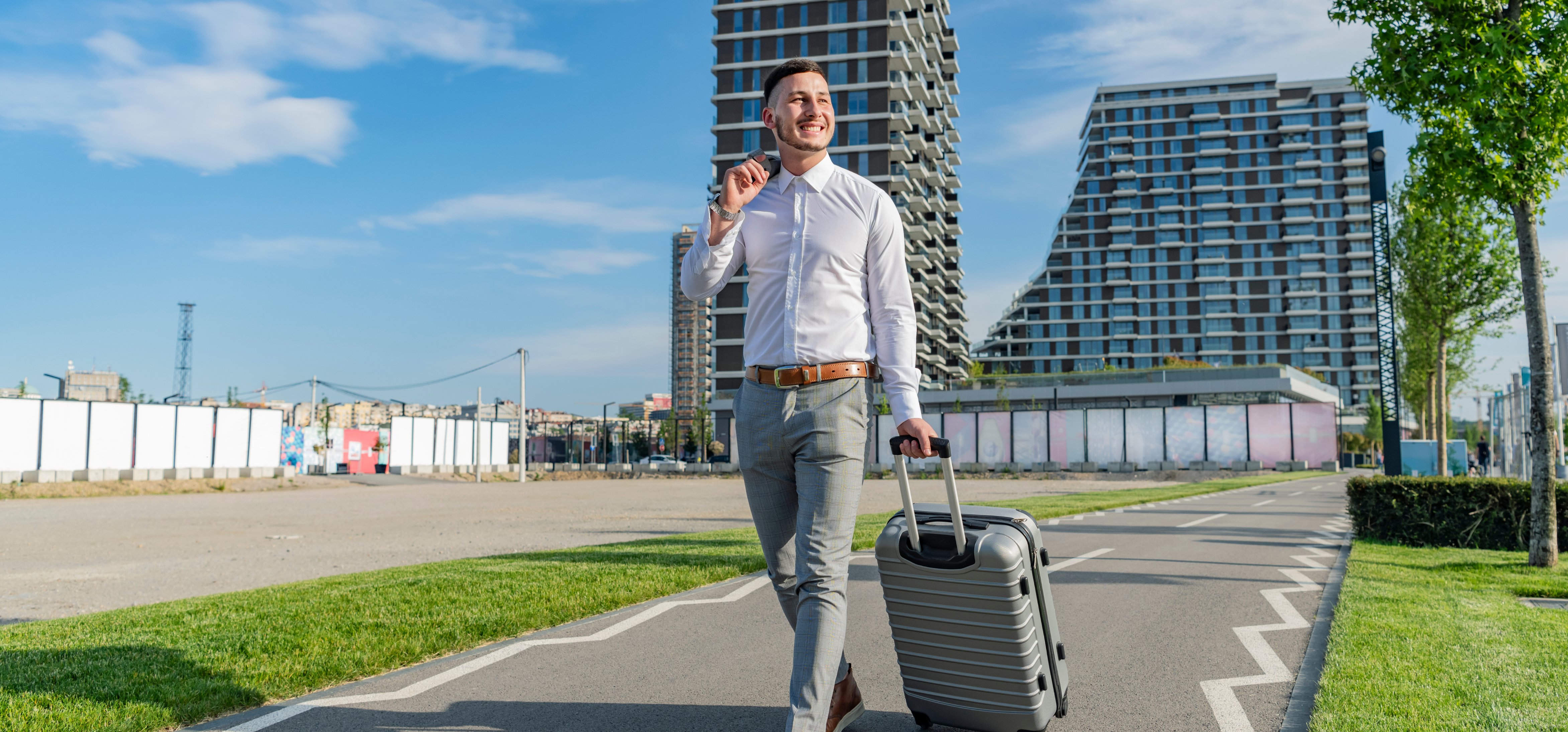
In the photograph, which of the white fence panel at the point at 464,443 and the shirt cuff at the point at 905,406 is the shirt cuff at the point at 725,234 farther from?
the white fence panel at the point at 464,443

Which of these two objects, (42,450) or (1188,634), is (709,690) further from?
(42,450)

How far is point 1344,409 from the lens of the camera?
327 feet

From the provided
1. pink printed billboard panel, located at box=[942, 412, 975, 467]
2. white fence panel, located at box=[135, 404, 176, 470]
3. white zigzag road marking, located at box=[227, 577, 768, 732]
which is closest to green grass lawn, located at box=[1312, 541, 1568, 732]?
white zigzag road marking, located at box=[227, 577, 768, 732]

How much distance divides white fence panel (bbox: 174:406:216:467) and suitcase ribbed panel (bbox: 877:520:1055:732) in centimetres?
4005

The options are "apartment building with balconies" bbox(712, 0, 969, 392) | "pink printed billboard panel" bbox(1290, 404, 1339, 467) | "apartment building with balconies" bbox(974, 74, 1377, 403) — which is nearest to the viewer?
"pink printed billboard panel" bbox(1290, 404, 1339, 467)

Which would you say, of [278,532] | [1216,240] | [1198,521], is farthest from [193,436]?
[1216,240]

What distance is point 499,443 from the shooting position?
6106 centimetres

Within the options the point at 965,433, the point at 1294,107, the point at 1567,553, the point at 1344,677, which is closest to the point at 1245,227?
the point at 1294,107

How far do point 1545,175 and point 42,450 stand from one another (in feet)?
130

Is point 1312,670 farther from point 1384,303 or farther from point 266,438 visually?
point 266,438

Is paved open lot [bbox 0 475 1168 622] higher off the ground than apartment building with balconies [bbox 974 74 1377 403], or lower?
lower

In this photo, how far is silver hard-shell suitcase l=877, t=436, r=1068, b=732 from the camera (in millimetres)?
2881

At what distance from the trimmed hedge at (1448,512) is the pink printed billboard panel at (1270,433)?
124 feet

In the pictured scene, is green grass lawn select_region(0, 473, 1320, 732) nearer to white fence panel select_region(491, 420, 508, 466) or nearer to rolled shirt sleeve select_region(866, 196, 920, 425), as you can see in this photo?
rolled shirt sleeve select_region(866, 196, 920, 425)
